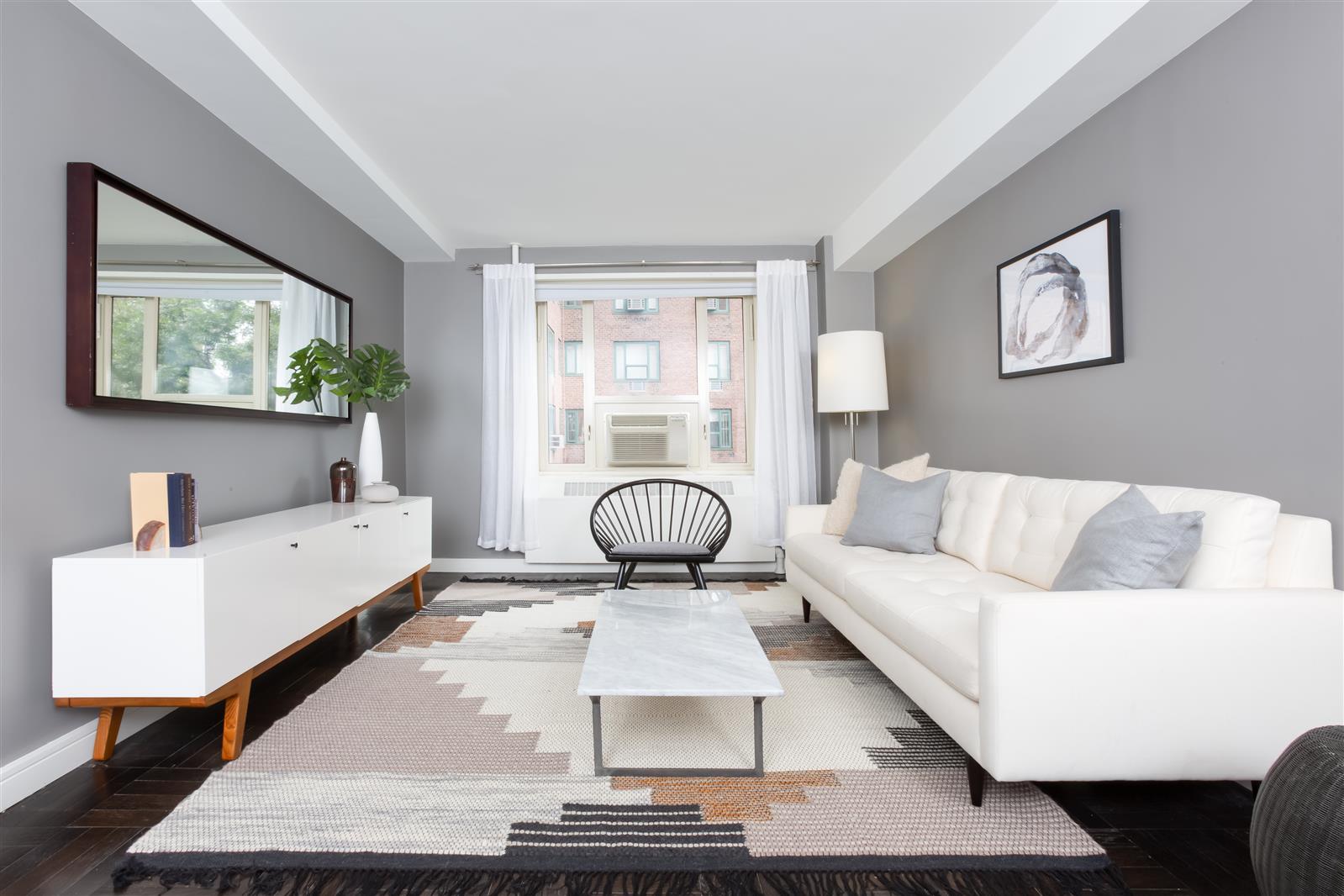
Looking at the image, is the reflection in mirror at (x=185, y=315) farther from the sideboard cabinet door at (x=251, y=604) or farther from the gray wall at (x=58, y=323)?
the sideboard cabinet door at (x=251, y=604)

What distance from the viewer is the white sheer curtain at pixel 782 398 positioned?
4684mm

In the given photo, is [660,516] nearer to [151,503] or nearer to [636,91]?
[636,91]

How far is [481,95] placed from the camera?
2.76m

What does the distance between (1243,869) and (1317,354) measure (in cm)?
130

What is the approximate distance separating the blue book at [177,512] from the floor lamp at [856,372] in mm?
3287

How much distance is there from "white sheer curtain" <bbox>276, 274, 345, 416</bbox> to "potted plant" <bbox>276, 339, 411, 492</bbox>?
0.04 metres

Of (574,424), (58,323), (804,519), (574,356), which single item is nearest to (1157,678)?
(804,519)

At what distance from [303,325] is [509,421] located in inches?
66.1

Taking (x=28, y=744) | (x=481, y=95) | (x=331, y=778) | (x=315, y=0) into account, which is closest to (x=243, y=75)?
(x=315, y=0)

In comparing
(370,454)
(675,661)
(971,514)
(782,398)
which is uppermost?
(782,398)

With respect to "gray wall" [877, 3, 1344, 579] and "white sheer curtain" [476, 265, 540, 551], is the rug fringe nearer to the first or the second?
"gray wall" [877, 3, 1344, 579]

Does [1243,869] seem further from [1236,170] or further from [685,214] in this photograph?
[685,214]

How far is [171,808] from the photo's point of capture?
5.62ft

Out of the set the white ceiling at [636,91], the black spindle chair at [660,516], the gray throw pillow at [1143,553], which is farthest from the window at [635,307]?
the gray throw pillow at [1143,553]
